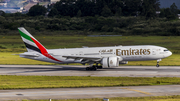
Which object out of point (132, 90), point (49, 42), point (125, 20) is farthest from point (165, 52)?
point (125, 20)

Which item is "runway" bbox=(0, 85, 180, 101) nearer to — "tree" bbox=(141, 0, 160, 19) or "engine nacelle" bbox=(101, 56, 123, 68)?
"engine nacelle" bbox=(101, 56, 123, 68)

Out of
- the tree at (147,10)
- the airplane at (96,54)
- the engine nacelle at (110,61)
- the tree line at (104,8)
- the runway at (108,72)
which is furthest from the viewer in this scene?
the tree line at (104,8)

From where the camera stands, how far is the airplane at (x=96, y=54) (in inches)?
1716

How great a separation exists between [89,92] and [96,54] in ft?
61.3

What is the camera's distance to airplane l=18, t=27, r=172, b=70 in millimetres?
43594

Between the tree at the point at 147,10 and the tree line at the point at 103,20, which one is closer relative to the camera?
the tree line at the point at 103,20

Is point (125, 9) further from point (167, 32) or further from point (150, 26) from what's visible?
point (167, 32)

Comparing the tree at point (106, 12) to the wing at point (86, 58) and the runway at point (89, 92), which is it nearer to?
the wing at point (86, 58)

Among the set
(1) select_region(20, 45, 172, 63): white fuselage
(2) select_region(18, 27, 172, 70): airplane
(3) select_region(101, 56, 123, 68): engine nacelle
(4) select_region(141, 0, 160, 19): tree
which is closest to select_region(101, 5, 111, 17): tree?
(4) select_region(141, 0, 160, 19): tree

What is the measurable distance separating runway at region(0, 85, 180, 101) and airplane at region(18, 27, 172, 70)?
14536 mm

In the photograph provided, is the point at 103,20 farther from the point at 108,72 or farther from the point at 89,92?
the point at 89,92

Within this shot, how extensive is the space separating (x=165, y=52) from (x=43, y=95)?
2628 centimetres

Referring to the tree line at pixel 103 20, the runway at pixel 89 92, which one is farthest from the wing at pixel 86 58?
the tree line at pixel 103 20

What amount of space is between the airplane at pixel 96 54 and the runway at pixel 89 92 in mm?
14536
